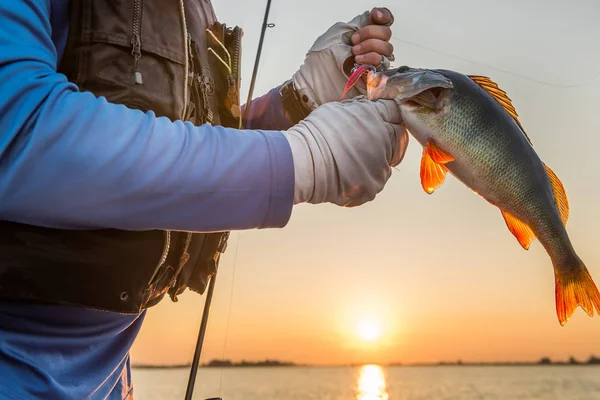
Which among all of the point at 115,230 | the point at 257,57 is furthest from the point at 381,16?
the point at 257,57

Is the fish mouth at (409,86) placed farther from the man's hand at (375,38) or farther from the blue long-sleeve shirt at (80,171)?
the blue long-sleeve shirt at (80,171)

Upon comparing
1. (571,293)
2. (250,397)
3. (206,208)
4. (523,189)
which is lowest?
(250,397)

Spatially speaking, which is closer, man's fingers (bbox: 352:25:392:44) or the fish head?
the fish head

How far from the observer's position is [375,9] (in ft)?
7.29

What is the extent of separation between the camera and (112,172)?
3.78 feet

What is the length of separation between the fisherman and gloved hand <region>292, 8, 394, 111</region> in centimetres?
A: 54

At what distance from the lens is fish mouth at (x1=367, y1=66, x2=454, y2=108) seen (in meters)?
1.93

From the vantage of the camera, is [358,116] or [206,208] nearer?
[206,208]

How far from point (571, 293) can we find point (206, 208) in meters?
1.81

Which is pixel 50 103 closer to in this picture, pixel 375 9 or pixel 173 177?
pixel 173 177

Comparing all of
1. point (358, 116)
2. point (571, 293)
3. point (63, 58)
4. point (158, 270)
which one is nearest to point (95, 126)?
point (63, 58)

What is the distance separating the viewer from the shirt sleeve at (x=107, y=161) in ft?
3.59

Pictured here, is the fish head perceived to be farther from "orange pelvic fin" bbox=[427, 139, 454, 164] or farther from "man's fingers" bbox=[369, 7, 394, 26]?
"man's fingers" bbox=[369, 7, 394, 26]

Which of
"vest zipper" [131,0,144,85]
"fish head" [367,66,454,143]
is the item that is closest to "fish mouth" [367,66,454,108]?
"fish head" [367,66,454,143]
